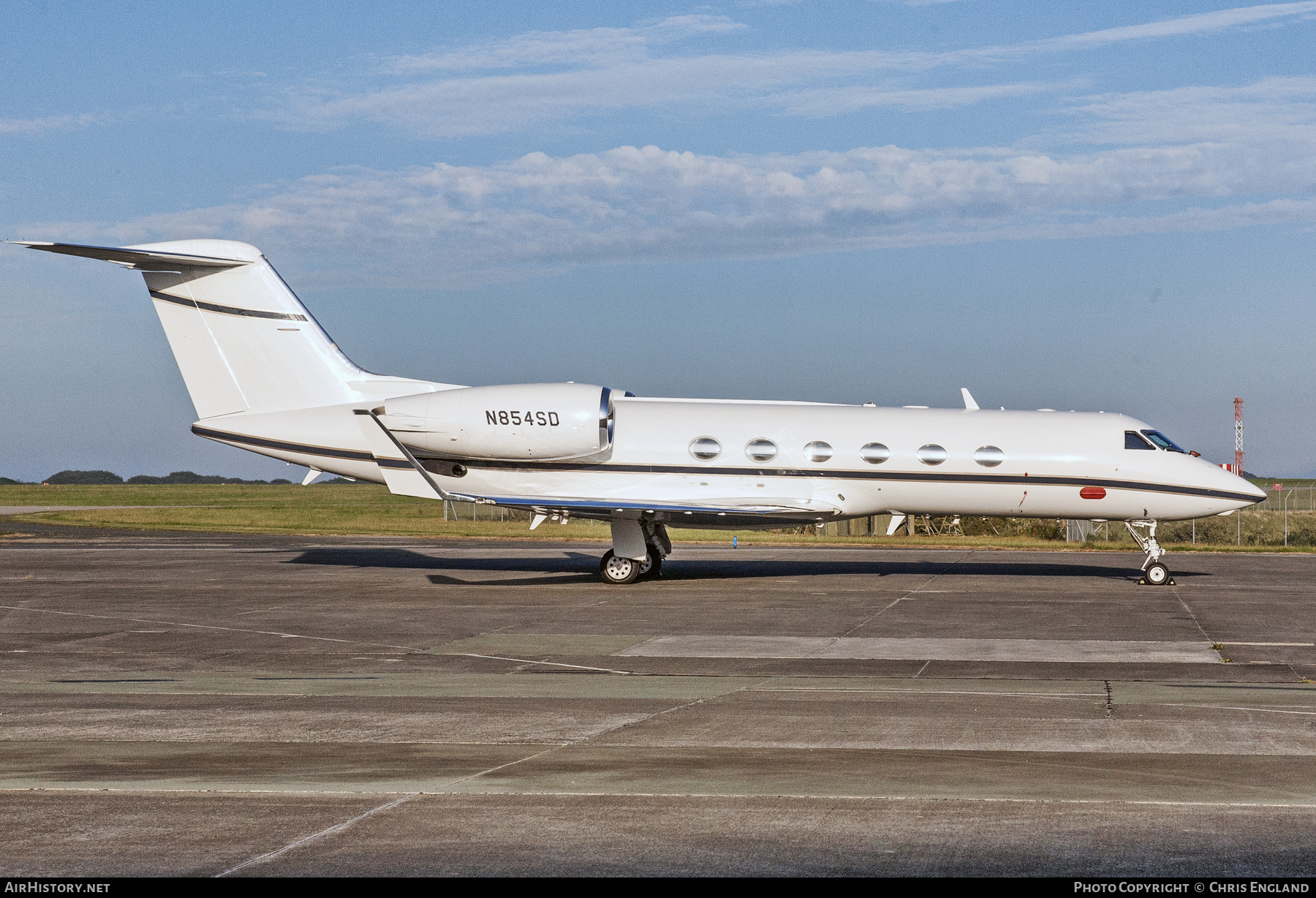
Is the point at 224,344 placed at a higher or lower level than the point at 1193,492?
higher

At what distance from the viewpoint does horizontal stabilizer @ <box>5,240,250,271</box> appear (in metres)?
21.8

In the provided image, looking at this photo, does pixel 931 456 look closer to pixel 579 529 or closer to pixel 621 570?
pixel 621 570

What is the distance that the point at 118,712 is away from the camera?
34.9 feet

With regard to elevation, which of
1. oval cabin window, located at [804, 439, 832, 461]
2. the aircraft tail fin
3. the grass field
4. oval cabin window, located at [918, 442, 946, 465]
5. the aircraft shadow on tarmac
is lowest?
the grass field

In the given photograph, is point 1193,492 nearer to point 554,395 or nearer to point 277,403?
point 554,395

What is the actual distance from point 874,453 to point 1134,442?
197 inches

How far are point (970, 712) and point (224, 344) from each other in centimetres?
1814

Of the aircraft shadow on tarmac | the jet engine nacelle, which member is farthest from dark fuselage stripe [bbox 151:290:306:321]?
the aircraft shadow on tarmac

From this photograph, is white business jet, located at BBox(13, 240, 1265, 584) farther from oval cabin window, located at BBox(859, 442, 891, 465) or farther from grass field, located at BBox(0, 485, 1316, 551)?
grass field, located at BBox(0, 485, 1316, 551)

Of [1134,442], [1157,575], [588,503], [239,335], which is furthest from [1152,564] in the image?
[239,335]

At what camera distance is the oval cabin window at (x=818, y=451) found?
23.1 metres

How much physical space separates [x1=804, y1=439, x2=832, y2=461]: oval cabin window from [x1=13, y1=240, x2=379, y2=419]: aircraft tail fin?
8.99 metres

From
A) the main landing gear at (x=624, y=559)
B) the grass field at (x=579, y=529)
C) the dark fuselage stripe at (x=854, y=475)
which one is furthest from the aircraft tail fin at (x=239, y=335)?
the grass field at (x=579, y=529)
